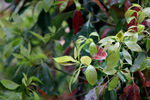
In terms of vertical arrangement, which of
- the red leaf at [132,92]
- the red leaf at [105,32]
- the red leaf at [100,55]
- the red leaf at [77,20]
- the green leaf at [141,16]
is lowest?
the red leaf at [132,92]

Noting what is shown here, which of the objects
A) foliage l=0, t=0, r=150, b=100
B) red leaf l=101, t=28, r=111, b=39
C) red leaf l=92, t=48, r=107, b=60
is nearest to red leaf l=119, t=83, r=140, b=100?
foliage l=0, t=0, r=150, b=100

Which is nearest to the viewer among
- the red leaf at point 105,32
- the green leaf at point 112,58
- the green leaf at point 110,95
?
the green leaf at point 112,58

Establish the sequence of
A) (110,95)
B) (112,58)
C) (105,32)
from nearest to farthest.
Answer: (112,58), (110,95), (105,32)

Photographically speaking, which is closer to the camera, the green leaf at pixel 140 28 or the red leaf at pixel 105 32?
the green leaf at pixel 140 28

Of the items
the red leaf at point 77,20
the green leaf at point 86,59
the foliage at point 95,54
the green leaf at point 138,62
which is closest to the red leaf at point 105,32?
the foliage at point 95,54

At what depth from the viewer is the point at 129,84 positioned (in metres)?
0.77

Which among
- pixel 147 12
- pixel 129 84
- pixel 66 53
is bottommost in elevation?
pixel 66 53

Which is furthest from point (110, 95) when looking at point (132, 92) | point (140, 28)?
point (140, 28)

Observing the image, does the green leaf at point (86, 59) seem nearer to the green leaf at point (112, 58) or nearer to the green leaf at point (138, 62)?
the green leaf at point (112, 58)

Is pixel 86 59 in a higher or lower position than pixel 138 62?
higher

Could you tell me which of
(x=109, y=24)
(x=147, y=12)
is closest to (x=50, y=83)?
(x=109, y=24)

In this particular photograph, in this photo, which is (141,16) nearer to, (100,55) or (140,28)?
(140,28)

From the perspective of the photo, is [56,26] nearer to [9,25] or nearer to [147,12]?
[9,25]

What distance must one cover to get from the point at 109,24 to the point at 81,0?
17 cm
